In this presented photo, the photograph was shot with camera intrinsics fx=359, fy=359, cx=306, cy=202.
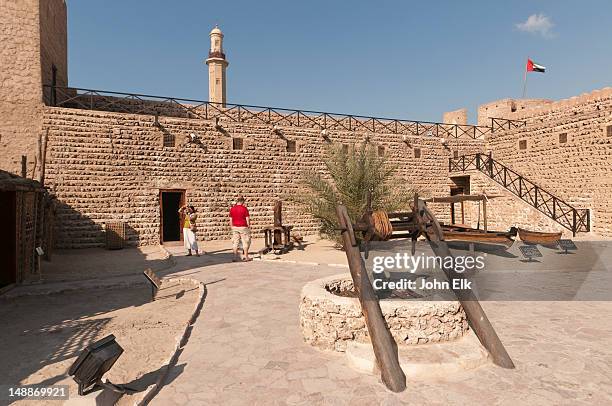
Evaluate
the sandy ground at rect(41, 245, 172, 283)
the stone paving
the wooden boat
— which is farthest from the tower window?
the wooden boat

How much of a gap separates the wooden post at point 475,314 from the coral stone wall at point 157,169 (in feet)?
37.5

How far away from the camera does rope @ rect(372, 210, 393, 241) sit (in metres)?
3.86

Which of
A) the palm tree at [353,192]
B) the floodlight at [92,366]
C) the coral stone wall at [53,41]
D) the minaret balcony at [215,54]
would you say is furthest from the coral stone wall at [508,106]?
the floodlight at [92,366]

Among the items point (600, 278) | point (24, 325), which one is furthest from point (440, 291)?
point (24, 325)

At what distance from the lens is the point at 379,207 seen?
1189 cm

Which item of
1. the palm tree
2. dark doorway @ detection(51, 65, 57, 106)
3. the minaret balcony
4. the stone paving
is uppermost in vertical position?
the minaret balcony

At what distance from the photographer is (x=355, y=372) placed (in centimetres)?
347

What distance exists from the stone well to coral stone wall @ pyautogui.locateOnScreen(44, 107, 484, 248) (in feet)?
36.2

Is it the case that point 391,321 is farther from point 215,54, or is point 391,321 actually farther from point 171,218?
point 215,54

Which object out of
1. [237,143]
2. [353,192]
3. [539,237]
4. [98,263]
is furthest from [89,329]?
[237,143]

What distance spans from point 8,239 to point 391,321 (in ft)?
27.3

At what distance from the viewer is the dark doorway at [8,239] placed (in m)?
7.50

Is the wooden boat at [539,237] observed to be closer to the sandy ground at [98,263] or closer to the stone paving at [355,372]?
the stone paving at [355,372]

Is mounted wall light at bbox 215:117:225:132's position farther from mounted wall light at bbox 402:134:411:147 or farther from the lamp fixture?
mounted wall light at bbox 402:134:411:147
